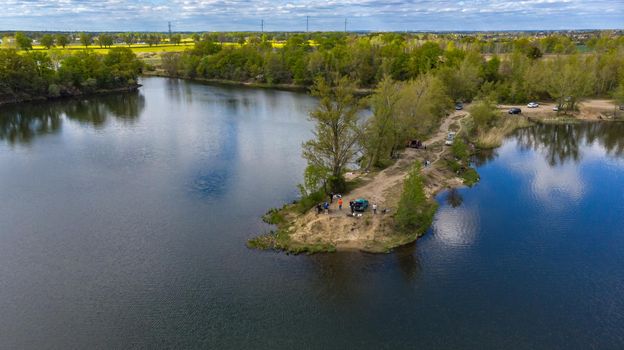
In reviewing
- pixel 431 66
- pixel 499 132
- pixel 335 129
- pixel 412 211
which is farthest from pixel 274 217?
pixel 431 66

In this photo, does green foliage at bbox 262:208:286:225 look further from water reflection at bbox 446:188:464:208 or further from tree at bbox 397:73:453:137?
tree at bbox 397:73:453:137

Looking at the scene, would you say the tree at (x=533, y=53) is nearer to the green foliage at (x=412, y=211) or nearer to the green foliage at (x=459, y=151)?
the green foliage at (x=459, y=151)

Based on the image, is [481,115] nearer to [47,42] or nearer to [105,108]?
[105,108]

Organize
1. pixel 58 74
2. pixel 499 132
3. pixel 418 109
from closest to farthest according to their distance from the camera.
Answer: pixel 418 109 < pixel 499 132 < pixel 58 74

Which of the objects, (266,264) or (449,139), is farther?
(449,139)

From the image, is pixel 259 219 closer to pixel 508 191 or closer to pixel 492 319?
pixel 492 319

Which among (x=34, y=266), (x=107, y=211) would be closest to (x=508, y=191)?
(x=107, y=211)

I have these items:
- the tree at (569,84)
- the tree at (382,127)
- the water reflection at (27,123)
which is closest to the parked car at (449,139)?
the tree at (382,127)
